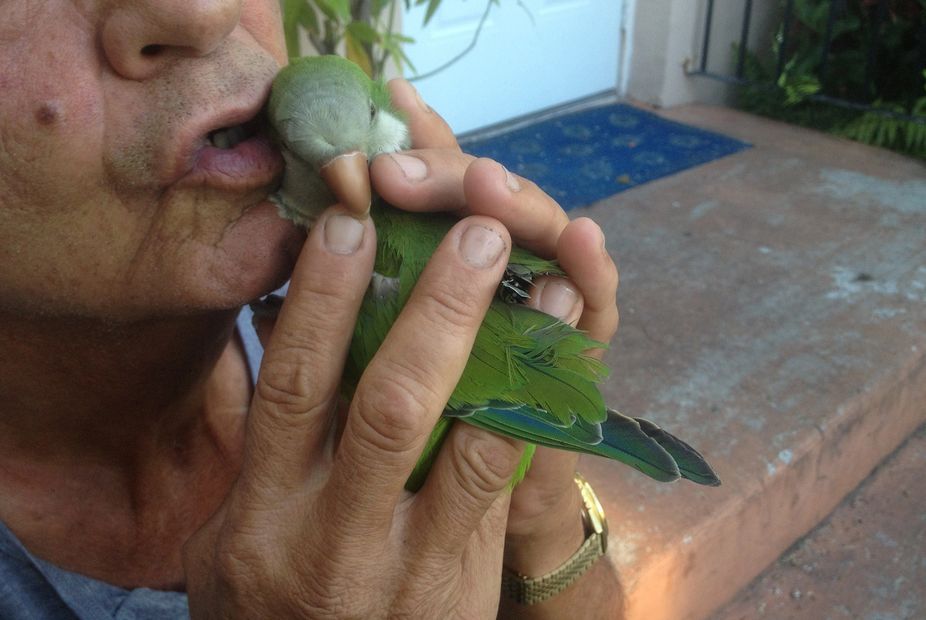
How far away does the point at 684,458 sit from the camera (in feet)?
4.06

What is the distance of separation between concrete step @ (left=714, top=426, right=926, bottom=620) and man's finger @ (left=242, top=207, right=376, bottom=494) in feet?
4.60

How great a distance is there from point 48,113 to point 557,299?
2.26ft

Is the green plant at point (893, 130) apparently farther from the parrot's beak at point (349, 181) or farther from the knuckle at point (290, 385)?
the knuckle at point (290, 385)

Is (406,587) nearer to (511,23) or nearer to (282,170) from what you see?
(282,170)

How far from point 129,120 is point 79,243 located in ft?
0.53

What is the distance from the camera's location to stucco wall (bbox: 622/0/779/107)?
473cm

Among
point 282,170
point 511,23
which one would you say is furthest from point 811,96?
point 282,170

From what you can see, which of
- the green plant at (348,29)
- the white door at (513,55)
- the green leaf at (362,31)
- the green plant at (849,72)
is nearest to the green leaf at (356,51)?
the green plant at (348,29)

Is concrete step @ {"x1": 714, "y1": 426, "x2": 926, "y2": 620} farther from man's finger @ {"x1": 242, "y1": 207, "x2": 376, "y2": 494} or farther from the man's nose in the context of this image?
the man's nose

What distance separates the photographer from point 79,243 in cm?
103

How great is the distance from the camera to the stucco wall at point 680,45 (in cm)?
473

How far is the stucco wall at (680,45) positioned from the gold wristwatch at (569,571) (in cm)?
362

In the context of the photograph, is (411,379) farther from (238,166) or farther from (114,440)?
(114,440)

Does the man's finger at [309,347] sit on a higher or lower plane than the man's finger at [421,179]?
lower
